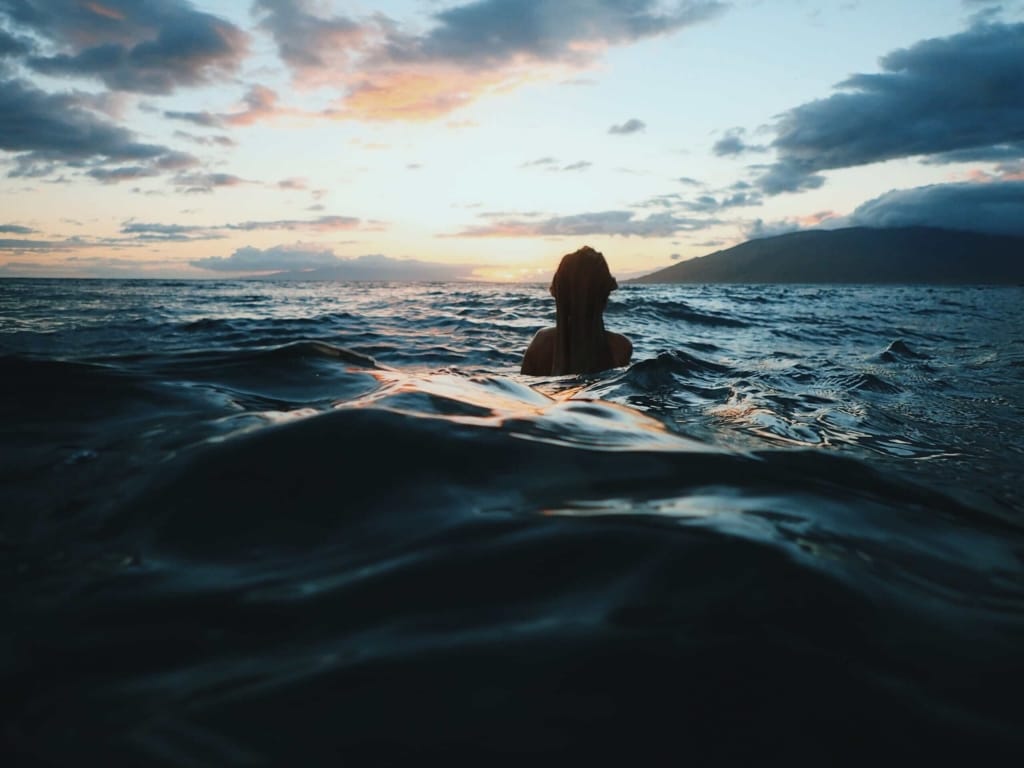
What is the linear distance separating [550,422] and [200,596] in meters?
1.57

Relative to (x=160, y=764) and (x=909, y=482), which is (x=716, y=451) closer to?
(x=909, y=482)

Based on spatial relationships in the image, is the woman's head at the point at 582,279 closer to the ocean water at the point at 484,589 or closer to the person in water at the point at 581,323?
the person in water at the point at 581,323

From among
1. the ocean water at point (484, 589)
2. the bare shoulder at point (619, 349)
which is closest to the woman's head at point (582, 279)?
the bare shoulder at point (619, 349)

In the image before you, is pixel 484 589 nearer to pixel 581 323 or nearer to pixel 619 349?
pixel 581 323

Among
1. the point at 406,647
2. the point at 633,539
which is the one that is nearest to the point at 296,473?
the point at 406,647

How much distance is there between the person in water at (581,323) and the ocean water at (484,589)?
2.39m

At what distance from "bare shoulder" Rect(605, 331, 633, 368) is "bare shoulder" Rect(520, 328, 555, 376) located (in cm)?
60

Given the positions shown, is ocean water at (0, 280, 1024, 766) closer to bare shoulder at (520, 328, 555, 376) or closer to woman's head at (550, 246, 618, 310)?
woman's head at (550, 246, 618, 310)

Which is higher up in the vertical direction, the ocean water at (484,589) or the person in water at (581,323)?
the person in water at (581,323)

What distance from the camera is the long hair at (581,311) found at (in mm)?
5059

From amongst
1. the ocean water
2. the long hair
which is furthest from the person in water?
the ocean water

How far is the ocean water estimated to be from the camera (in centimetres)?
81

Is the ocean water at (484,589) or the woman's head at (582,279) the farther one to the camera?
the woman's head at (582,279)

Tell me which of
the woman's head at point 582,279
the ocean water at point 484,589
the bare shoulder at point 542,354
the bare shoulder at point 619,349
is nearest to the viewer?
the ocean water at point 484,589
